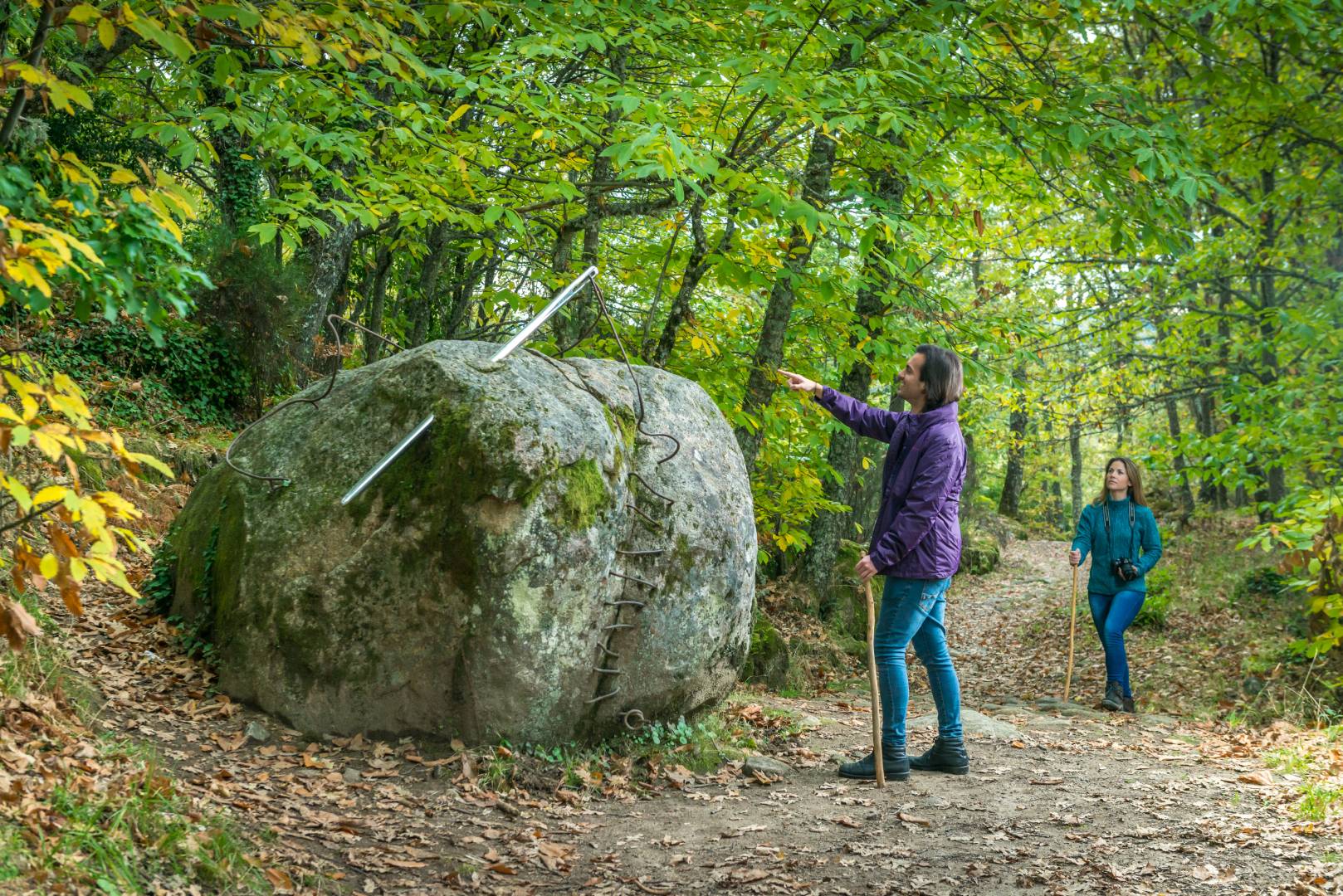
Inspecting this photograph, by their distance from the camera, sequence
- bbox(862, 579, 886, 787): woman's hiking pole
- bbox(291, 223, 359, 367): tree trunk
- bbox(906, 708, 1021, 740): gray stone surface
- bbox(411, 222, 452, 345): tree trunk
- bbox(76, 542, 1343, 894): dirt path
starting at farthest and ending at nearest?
1. bbox(411, 222, 452, 345): tree trunk
2. bbox(291, 223, 359, 367): tree trunk
3. bbox(906, 708, 1021, 740): gray stone surface
4. bbox(862, 579, 886, 787): woman's hiking pole
5. bbox(76, 542, 1343, 894): dirt path

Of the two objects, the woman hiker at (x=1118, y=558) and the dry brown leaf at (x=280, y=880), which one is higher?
the woman hiker at (x=1118, y=558)

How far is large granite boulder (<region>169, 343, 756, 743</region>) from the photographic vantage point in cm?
508

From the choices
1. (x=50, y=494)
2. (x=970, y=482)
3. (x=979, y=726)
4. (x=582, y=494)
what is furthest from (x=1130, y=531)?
(x=970, y=482)

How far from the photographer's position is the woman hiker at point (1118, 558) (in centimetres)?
824

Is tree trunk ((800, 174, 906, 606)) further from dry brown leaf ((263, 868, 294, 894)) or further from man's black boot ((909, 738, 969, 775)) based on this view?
dry brown leaf ((263, 868, 294, 894))

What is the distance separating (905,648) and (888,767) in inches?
27.3

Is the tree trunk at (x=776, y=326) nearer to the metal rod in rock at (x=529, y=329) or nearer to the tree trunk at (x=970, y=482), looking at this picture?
the metal rod in rock at (x=529, y=329)

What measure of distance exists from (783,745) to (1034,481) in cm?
2743

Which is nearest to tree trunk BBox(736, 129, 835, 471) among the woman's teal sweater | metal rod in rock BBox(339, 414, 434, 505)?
the woman's teal sweater

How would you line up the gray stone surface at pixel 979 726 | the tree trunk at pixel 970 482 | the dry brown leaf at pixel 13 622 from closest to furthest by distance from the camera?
the dry brown leaf at pixel 13 622
the gray stone surface at pixel 979 726
the tree trunk at pixel 970 482

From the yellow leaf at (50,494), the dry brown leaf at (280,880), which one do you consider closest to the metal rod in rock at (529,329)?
the dry brown leaf at (280,880)

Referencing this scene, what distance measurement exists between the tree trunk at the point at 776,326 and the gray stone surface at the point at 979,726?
9.49 feet

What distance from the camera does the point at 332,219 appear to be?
12156 millimetres

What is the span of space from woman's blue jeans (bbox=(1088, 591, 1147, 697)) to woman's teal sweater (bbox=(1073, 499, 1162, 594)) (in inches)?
2.7
